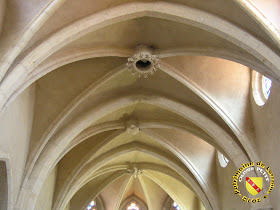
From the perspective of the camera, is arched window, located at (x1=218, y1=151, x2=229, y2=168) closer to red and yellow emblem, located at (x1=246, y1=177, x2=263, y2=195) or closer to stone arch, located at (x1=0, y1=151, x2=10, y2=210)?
red and yellow emblem, located at (x1=246, y1=177, x2=263, y2=195)

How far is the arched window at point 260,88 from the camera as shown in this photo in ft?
41.5

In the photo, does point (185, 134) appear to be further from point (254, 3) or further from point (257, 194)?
point (254, 3)

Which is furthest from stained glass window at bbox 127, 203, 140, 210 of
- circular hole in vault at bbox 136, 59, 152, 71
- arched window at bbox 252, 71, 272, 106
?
circular hole in vault at bbox 136, 59, 152, 71

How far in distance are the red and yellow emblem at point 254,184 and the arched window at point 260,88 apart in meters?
2.56

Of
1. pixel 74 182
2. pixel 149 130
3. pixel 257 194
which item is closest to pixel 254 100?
pixel 257 194

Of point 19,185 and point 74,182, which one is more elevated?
point 74,182

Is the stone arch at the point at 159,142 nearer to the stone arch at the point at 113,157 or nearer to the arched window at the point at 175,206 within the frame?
the stone arch at the point at 113,157

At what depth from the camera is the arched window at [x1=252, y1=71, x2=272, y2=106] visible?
41.5ft

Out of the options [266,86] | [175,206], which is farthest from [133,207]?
[266,86]

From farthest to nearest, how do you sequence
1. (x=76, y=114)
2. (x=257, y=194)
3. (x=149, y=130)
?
(x=149, y=130)
(x=76, y=114)
(x=257, y=194)

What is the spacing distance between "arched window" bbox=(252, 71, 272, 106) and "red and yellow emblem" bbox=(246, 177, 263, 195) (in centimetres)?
256

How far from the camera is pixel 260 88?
42.8 ft

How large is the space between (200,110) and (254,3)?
577 cm

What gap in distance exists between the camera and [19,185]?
41.3ft
